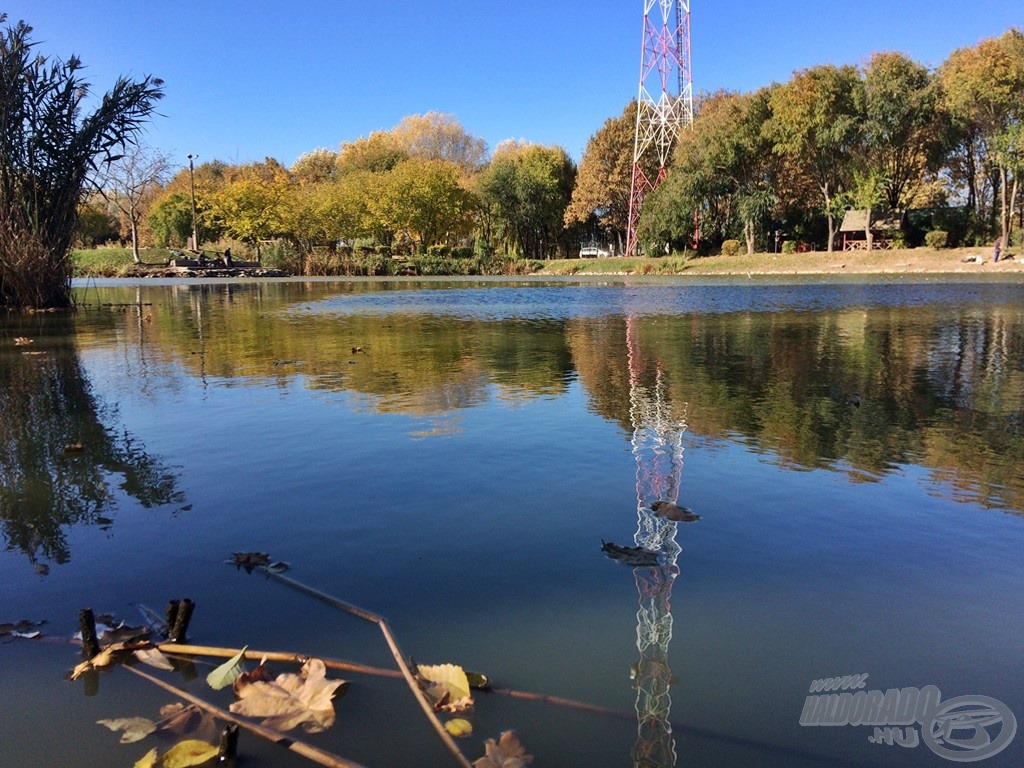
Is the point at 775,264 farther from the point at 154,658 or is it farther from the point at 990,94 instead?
the point at 154,658

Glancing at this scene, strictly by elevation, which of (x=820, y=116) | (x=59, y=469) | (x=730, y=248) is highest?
(x=820, y=116)

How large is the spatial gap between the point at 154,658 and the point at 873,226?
5544 cm

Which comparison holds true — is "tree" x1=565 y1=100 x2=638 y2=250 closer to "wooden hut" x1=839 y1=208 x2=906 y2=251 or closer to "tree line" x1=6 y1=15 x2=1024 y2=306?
"tree line" x1=6 y1=15 x2=1024 y2=306

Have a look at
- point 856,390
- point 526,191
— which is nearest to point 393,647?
point 856,390

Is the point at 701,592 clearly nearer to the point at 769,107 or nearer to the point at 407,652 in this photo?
the point at 407,652

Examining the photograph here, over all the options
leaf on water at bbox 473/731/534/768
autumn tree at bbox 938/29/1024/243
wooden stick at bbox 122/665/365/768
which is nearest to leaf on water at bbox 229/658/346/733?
wooden stick at bbox 122/665/365/768

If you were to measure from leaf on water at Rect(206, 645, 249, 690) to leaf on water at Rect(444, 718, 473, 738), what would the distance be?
0.82 meters

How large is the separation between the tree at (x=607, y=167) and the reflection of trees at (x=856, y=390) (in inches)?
2040

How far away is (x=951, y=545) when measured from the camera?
4137 mm

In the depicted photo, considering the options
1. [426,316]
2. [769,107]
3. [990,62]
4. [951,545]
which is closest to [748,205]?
[769,107]

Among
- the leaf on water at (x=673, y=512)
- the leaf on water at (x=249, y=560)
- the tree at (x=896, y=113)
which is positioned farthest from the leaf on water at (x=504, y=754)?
the tree at (x=896, y=113)

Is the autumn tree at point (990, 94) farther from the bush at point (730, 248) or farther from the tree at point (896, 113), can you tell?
the bush at point (730, 248)

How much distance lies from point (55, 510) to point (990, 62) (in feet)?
166

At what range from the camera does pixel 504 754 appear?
8.04 ft
